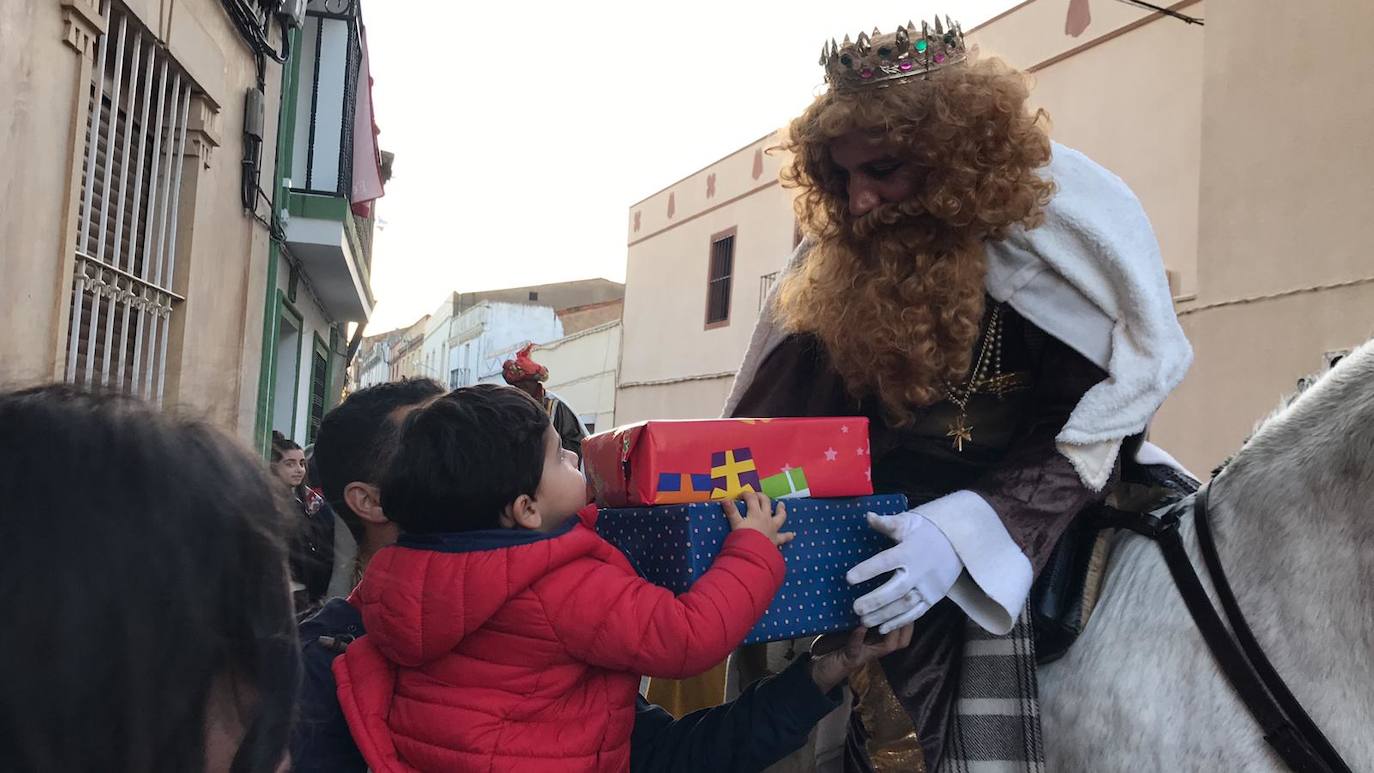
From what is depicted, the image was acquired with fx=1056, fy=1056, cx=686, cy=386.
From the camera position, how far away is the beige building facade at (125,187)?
12.4 feet

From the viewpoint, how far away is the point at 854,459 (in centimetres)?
186

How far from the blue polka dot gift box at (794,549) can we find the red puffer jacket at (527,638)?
4 centimetres

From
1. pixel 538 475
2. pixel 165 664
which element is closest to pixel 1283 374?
pixel 538 475

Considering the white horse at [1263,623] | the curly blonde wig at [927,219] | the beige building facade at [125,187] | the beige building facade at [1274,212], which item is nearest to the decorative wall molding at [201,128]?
the beige building facade at [125,187]

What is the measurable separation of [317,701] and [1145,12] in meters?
10.4

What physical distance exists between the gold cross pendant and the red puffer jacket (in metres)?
0.64

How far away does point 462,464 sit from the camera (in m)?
1.80

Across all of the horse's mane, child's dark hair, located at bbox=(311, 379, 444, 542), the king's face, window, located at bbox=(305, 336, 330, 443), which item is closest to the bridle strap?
the horse's mane

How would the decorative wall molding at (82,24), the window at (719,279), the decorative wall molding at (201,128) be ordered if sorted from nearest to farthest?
the decorative wall molding at (82,24) → the decorative wall molding at (201,128) → the window at (719,279)

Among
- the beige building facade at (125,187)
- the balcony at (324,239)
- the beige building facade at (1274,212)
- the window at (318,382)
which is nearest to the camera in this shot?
the beige building facade at (125,187)

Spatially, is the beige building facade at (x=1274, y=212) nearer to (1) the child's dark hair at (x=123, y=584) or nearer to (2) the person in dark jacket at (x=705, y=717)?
(2) the person in dark jacket at (x=705, y=717)

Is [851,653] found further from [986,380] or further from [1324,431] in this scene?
[1324,431]

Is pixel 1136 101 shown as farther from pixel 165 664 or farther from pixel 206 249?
pixel 165 664

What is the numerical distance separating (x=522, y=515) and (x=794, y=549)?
475mm
